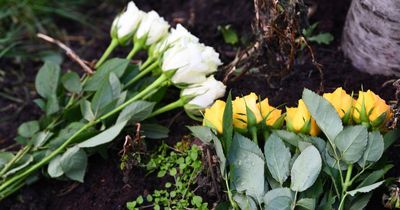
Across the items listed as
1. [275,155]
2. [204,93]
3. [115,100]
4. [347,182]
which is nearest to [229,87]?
[204,93]

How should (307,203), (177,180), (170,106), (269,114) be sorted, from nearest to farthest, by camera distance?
(307,203), (269,114), (177,180), (170,106)

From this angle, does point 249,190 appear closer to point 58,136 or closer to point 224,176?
point 224,176

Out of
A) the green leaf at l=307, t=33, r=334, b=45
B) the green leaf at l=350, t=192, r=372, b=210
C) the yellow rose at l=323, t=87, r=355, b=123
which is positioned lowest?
the green leaf at l=350, t=192, r=372, b=210

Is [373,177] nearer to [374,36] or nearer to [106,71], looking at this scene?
[374,36]

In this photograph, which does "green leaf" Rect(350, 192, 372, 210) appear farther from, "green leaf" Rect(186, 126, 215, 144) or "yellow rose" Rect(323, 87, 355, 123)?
"green leaf" Rect(186, 126, 215, 144)

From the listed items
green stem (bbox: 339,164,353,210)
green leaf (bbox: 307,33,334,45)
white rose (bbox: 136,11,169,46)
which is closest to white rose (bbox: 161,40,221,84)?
white rose (bbox: 136,11,169,46)

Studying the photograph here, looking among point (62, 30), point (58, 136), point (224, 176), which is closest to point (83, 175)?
point (58, 136)

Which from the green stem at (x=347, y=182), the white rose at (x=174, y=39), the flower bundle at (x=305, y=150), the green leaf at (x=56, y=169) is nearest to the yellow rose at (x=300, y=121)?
the flower bundle at (x=305, y=150)
